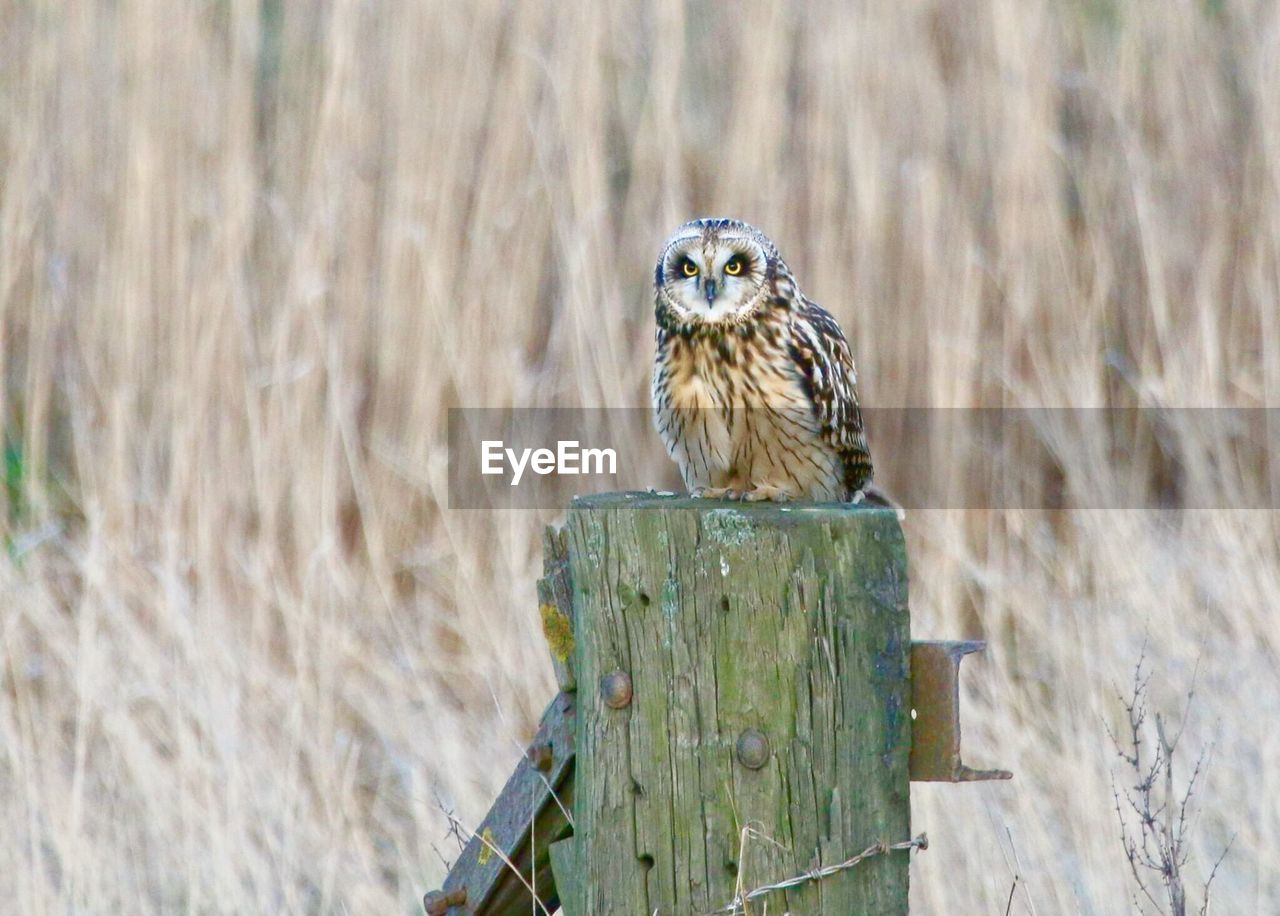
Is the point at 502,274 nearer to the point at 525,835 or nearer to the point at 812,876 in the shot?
the point at 525,835

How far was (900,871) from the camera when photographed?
5.51 ft

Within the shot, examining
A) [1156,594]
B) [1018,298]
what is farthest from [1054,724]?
[1018,298]

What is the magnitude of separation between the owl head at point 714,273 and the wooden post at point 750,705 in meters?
0.93

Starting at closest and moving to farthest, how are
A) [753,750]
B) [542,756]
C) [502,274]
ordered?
1. [753,750]
2. [542,756]
3. [502,274]

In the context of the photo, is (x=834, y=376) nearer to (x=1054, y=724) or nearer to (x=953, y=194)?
(x=1054, y=724)

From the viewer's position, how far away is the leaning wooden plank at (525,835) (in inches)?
71.0

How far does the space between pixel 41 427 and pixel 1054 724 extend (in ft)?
9.00

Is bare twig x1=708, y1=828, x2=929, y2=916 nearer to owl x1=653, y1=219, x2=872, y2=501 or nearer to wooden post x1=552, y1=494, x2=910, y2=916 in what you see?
wooden post x1=552, y1=494, x2=910, y2=916

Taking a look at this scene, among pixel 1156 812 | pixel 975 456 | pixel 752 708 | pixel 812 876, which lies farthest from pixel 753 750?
Answer: pixel 975 456

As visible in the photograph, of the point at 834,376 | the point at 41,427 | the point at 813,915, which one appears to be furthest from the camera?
the point at 41,427

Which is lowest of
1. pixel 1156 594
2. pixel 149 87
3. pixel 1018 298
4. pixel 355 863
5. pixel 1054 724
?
pixel 355 863

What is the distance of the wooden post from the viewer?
1613 millimetres

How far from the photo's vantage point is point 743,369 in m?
2.62

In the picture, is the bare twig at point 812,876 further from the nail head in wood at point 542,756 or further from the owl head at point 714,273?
the owl head at point 714,273
